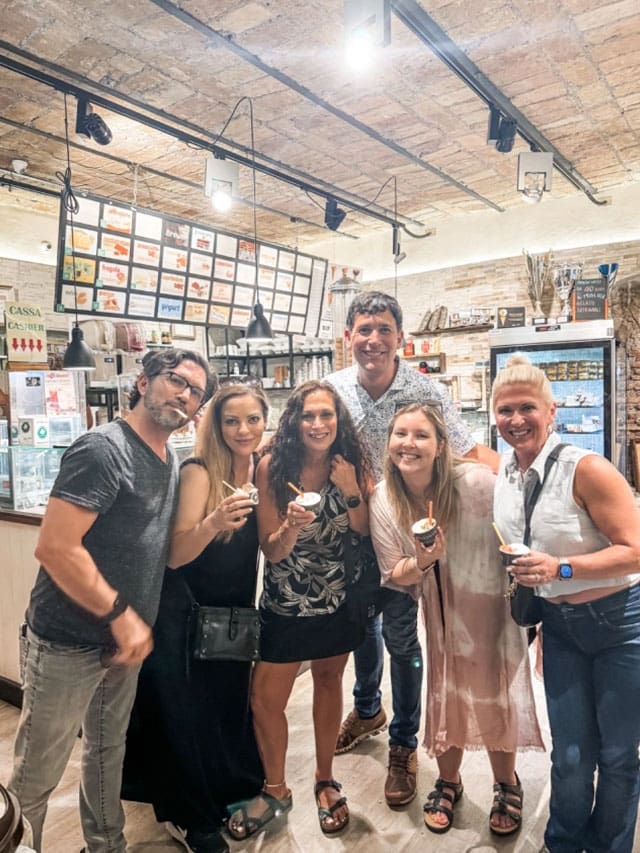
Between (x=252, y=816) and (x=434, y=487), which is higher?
(x=434, y=487)

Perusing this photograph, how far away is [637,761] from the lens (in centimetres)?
182

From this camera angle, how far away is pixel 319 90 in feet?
15.3

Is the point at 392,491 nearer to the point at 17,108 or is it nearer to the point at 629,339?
the point at 17,108

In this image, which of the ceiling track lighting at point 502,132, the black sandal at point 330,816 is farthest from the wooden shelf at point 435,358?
the black sandal at point 330,816

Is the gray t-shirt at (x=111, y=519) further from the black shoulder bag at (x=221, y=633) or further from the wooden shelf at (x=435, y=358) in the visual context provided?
the wooden shelf at (x=435, y=358)

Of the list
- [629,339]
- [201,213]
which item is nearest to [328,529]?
[629,339]

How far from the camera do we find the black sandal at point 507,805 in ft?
7.27

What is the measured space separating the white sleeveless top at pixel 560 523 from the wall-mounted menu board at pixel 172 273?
3.53 m

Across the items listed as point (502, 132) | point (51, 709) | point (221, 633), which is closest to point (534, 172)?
point (502, 132)

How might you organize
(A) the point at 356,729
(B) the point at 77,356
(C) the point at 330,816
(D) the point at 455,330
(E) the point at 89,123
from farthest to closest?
(D) the point at 455,330
(B) the point at 77,356
(E) the point at 89,123
(A) the point at 356,729
(C) the point at 330,816

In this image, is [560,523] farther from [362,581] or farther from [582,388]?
[582,388]

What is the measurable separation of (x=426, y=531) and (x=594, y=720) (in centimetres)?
79

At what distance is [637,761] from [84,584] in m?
1.72

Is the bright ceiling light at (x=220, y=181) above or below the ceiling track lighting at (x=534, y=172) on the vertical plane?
below
